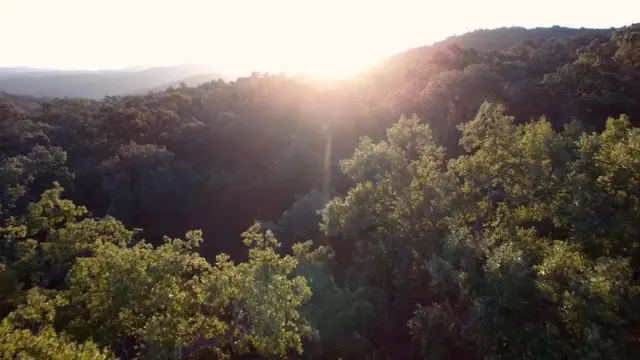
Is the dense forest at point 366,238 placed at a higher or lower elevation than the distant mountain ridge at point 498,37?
lower

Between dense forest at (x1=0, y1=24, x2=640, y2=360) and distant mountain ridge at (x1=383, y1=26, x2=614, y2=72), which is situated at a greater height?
distant mountain ridge at (x1=383, y1=26, x2=614, y2=72)

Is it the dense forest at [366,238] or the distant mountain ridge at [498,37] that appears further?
the distant mountain ridge at [498,37]

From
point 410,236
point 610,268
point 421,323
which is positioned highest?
point 610,268

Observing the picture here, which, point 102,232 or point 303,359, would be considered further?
point 303,359

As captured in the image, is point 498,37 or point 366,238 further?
point 498,37

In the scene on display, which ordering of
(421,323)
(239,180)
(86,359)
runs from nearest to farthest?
(86,359) < (421,323) < (239,180)

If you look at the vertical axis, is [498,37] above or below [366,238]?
above

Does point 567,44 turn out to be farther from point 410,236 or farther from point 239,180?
point 410,236

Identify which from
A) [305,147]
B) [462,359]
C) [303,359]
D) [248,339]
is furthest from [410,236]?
[305,147]
